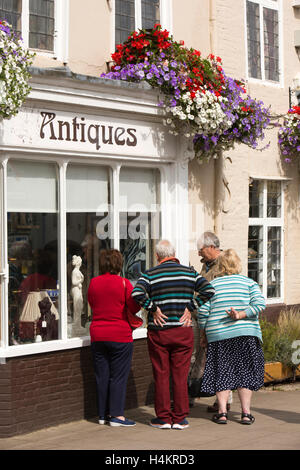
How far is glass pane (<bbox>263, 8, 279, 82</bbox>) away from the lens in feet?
44.8

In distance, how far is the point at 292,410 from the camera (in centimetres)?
1077

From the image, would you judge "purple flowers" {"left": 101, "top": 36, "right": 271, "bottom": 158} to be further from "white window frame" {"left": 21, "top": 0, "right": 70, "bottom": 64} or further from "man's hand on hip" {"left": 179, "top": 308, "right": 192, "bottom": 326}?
"man's hand on hip" {"left": 179, "top": 308, "right": 192, "bottom": 326}

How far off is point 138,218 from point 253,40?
12.0ft

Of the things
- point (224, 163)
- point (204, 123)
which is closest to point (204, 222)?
point (224, 163)

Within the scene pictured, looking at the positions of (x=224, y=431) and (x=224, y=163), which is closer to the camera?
(x=224, y=431)

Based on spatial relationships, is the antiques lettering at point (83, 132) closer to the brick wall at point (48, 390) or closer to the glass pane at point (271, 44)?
the brick wall at point (48, 390)

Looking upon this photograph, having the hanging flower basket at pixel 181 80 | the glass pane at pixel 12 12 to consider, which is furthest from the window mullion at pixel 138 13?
the glass pane at pixel 12 12

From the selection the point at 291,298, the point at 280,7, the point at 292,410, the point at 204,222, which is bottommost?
the point at 292,410

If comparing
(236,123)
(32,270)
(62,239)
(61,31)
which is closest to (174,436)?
(32,270)

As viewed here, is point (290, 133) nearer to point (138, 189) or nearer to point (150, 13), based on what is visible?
point (150, 13)

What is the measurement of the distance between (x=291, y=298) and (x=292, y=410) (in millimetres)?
3579

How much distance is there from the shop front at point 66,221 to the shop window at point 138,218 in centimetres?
1

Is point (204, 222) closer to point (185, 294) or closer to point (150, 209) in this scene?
point (150, 209)

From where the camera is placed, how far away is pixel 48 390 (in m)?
9.69
